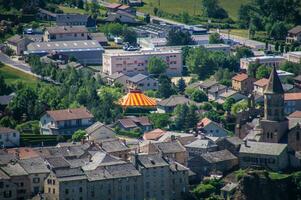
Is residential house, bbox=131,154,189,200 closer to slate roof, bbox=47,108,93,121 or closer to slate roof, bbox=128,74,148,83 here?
slate roof, bbox=47,108,93,121

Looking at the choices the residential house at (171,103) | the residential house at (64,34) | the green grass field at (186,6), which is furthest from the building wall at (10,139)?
the green grass field at (186,6)

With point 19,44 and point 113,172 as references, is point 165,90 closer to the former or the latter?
point 19,44

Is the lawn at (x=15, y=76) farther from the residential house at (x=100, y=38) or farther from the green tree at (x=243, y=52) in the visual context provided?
the green tree at (x=243, y=52)

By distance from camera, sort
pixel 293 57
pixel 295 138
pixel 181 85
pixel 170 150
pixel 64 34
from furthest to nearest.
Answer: pixel 64 34 < pixel 293 57 < pixel 181 85 < pixel 295 138 < pixel 170 150

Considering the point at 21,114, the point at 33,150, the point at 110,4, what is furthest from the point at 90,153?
the point at 110,4

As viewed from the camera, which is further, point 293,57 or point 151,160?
point 293,57

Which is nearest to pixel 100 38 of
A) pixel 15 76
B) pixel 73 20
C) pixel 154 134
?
pixel 73 20
